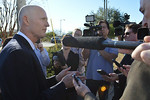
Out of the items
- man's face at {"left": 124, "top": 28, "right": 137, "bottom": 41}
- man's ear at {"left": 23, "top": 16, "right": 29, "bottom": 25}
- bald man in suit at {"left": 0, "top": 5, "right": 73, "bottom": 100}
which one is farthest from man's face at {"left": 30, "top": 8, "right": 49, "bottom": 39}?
man's face at {"left": 124, "top": 28, "right": 137, "bottom": 41}

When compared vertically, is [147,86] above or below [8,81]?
above

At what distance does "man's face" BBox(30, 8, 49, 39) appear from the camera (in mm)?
2103

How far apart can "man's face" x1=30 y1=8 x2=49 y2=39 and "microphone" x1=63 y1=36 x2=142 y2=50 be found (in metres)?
0.89

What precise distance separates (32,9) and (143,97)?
71.4 inches

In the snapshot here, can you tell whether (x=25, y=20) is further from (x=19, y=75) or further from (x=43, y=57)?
(x=43, y=57)

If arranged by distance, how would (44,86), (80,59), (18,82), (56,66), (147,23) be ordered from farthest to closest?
(80,59) → (56,66) → (44,86) → (18,82) → (147,23)

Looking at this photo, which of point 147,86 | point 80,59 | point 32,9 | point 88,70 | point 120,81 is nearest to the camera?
point 147,86

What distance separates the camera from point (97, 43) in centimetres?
106

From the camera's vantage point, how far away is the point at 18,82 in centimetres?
152

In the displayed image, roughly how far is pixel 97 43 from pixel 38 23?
1291 millimetres

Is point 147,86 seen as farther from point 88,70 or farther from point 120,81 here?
point 88,70

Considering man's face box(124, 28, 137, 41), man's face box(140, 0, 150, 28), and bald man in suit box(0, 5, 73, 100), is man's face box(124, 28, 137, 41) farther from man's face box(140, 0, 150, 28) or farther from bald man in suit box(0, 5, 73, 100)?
man's face box(140, 0, 150, 28)

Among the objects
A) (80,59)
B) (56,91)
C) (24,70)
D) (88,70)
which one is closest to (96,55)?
(88,70)

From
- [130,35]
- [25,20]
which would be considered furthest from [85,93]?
[130,35]
